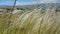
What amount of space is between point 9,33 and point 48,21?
438 millimetres

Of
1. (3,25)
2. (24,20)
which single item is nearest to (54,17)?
(24,20)

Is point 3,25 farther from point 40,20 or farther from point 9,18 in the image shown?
point 40,20

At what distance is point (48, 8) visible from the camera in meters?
2.75

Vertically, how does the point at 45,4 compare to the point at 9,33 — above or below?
above

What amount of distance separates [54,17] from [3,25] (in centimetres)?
55

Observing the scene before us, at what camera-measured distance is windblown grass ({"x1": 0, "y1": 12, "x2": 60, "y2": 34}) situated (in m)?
2.61

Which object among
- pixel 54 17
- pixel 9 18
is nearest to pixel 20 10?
pixel 9 18

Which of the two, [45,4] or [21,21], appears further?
[45,4]

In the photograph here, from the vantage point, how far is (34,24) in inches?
107

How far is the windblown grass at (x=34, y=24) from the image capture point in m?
2.61

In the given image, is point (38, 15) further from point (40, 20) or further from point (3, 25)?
point (3, 25)

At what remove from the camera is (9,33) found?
263 centimetres

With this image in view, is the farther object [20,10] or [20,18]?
[20,10]

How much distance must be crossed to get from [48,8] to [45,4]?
7cm
